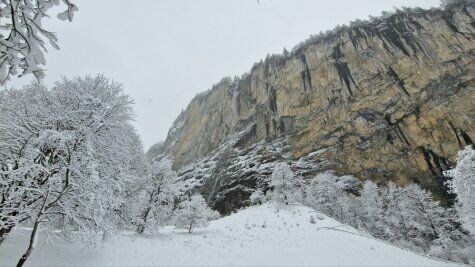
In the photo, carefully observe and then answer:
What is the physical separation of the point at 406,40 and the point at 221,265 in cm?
7917

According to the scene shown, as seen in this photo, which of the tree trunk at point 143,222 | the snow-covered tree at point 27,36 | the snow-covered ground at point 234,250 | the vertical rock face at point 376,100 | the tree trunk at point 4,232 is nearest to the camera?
the snow-covered tree at point 27,36

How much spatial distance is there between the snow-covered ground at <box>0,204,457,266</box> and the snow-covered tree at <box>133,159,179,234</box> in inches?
123

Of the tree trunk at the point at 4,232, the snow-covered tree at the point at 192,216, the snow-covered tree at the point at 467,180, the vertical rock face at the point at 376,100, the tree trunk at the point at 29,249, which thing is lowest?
the tree trunk at the point at 29,249

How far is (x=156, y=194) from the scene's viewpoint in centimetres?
2730

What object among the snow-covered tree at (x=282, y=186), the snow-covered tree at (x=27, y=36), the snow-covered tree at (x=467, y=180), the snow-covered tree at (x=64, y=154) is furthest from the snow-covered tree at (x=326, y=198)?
the snow-covered tree at (x=27, y=36)

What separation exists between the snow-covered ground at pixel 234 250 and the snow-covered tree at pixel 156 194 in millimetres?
3129

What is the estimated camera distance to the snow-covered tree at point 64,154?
11.8 meters

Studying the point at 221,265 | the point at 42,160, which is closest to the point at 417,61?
the point at 221,265

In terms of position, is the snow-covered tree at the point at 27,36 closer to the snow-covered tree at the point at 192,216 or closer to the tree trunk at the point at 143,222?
the tree trunk at the point at 143,222

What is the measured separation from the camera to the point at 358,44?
8375 centimetres

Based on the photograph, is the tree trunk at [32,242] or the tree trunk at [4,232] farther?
the tree trunk at [4,232]

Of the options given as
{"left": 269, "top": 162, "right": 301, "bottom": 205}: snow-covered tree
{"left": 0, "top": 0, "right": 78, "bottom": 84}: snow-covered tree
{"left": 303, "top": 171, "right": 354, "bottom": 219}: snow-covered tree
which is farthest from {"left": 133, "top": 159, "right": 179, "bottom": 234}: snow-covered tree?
{"left": 303, "top": 171, "right": 354, "bottom": 219}: snow-covered tree

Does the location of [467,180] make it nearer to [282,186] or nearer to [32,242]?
[282,186]

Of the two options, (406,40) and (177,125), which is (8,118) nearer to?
(406,40)
